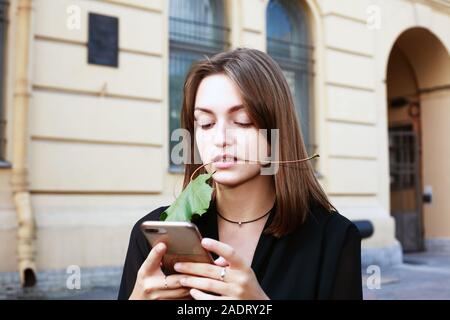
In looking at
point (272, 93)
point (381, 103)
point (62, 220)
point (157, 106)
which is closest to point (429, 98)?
point (381, 103)

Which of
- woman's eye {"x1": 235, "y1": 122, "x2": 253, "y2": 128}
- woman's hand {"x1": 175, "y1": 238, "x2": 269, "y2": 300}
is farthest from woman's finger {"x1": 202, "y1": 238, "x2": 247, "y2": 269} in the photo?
woman's eye {"x1": 235, "y1": 122, "x2": 253, "y2": 128}

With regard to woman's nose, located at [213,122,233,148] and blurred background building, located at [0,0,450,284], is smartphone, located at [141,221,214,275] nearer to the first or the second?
woman's nose, located at [213,122,233,148]

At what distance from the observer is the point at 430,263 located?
30.6ft

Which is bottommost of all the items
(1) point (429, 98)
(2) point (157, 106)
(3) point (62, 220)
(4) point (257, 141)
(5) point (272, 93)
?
(3) point (62, 220)

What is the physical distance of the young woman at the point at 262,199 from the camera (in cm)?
152

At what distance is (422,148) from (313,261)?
10.5m

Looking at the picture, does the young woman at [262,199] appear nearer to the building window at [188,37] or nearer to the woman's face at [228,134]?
the woman's face at [228,134]

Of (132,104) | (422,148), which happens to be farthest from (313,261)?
(422,148)

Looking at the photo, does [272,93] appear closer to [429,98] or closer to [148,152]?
[148,152]

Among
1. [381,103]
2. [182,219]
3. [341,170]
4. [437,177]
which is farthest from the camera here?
[437,177]

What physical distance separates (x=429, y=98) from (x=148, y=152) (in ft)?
23.7

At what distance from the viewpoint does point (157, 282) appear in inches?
53.7

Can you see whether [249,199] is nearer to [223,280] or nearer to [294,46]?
[223,280]

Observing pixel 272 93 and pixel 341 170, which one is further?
pixel 341 170
